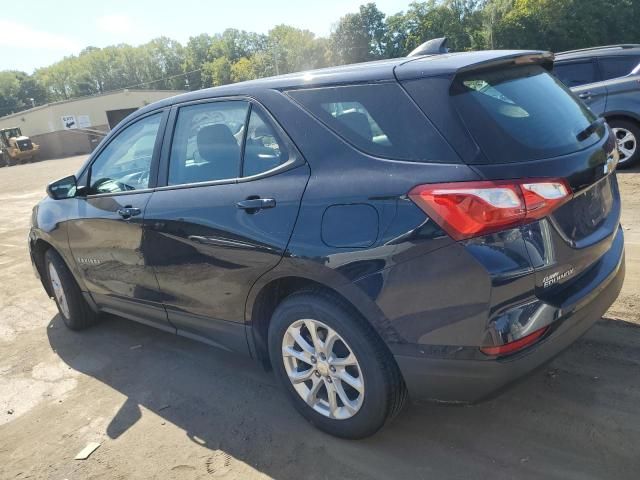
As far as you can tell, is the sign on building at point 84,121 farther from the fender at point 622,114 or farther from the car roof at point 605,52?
the fender at point 622,114

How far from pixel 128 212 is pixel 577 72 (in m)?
7.19

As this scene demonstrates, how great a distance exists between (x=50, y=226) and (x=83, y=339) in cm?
99

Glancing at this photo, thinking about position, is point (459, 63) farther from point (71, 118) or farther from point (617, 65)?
point (71, 118)

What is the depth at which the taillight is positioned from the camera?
2.16 m

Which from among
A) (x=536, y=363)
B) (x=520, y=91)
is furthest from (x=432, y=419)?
(x=520, y=91)

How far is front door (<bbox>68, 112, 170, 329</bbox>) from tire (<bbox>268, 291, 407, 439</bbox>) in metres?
1.17

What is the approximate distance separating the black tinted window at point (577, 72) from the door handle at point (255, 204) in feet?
22.7

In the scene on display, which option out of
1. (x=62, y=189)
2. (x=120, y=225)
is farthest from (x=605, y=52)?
(x=62, y=189)

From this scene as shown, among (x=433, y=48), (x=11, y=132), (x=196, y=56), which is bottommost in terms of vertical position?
(x=11, y=132)

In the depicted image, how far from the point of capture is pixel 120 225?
3729mm

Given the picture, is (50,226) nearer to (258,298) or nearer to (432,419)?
(258,298)

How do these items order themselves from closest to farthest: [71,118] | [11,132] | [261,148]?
[261,148] < [11,132] < [71,118]

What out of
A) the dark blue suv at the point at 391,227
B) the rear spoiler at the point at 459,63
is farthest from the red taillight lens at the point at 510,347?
the rear spoiler at the point at 459,63

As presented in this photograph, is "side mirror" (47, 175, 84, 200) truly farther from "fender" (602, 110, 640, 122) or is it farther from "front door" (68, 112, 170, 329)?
"fender" (602, 110, 640, 122)
